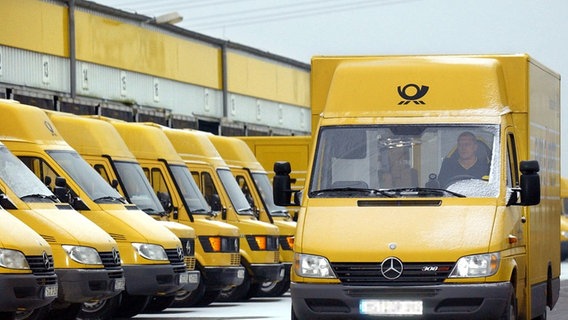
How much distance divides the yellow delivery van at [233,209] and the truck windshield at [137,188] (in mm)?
3544

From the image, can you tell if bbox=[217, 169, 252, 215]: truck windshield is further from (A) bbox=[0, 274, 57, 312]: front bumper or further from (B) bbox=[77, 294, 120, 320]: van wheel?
(A) bbox=[0, 274, 57, 312]: front bumper

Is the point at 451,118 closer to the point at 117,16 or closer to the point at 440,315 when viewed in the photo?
the point at 440,315

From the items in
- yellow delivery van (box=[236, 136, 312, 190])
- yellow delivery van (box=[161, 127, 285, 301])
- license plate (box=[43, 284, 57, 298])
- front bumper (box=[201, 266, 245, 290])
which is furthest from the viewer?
yellow delivery van (box=[236, 136, 312, 190])

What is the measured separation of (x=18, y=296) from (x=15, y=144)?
4568 mm

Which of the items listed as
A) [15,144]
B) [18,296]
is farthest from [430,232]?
[15,144]

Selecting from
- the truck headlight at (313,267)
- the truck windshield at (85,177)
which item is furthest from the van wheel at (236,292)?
the truck headlight at (313,267)

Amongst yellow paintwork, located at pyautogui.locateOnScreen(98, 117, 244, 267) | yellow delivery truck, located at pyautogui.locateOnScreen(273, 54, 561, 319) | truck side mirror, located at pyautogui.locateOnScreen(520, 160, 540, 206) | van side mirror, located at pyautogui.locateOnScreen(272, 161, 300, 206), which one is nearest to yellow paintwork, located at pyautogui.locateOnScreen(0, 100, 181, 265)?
yellow paintwork, located at pyautogui.locateOnScreen(98, 117, 244, 267)

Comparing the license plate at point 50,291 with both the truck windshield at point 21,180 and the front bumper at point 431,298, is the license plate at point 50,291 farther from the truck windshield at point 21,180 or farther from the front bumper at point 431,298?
the front bumper at point 431,298

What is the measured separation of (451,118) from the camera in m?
17.0

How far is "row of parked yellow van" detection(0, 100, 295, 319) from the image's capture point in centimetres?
1930

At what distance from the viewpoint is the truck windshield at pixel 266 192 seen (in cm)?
3175

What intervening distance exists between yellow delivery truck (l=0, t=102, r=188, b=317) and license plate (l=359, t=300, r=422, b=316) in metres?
6.19

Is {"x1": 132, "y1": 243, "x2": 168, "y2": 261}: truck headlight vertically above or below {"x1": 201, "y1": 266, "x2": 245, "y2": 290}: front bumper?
above

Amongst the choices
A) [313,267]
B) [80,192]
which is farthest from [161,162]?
[313,267]
